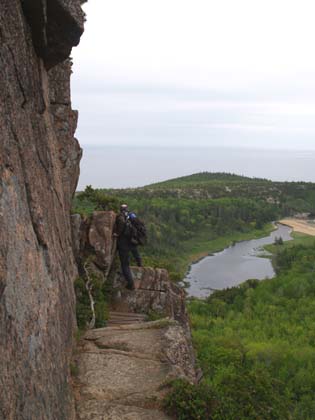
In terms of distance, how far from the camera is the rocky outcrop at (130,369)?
28.9ft

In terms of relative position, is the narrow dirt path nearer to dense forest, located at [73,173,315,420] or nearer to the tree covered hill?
dense forest, located at [73,173,315,420]

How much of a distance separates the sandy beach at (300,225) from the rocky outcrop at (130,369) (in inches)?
3969

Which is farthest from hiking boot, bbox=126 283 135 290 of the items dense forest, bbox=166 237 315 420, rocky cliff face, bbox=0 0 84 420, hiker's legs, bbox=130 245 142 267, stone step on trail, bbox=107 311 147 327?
rocky cliff face, bbox=0 0 84 420

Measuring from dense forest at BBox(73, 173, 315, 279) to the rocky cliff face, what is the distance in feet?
192

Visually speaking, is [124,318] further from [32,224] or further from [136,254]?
[32,224]

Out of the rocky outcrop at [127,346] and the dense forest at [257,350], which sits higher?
the rocky outcrop at [127,346]

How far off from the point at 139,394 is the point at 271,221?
398 ft

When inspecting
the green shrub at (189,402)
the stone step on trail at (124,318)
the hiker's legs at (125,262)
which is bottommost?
the green shrub at (189,402)

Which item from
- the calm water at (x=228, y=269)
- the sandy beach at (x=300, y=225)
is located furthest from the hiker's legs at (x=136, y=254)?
the sandy beach at (x=300, y=225)

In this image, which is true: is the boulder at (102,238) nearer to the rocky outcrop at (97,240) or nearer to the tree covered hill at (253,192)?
the rocky outcrop at (97,240)

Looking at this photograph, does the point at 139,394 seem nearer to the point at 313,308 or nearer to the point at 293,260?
the point at 313,308

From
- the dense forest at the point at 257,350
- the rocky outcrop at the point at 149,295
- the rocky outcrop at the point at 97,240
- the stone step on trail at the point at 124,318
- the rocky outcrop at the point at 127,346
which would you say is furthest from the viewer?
the rocky outcrop at the point at 149,295

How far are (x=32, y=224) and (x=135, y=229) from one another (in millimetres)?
7355

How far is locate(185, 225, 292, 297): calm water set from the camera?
2675 inches
